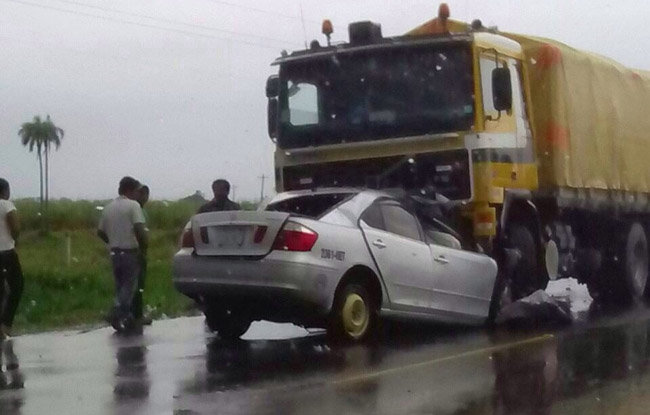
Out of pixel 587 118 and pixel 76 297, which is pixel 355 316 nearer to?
pixel 587 118

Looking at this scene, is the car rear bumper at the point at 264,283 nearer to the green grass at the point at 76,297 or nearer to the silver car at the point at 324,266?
the silver car at the point at 324,266

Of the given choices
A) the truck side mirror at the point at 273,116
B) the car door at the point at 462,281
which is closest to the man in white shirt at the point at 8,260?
the truck side mirror at the point at 273,116

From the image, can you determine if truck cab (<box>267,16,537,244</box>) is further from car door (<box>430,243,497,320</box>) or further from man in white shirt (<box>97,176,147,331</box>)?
man in white shirt (<box>97,176,147,331</box>)

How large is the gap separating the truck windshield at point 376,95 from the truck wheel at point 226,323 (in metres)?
2.50

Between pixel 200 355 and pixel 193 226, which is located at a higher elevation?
pixel 193 226

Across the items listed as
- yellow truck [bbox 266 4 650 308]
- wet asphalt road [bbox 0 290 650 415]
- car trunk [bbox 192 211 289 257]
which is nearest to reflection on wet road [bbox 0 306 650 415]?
wet asphalt road [bbox 0 290 650 415]

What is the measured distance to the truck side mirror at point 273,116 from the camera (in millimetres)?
14859

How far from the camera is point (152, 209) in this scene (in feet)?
148

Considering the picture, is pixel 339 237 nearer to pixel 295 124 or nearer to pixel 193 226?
pixel 193 226

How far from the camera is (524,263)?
1502 cm

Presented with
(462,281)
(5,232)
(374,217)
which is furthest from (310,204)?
(5,232)

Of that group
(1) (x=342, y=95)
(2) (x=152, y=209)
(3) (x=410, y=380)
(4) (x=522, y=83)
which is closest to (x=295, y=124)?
(1) (x=342, y=95)

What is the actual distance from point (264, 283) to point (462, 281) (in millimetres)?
2636

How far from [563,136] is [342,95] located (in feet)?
10.0
